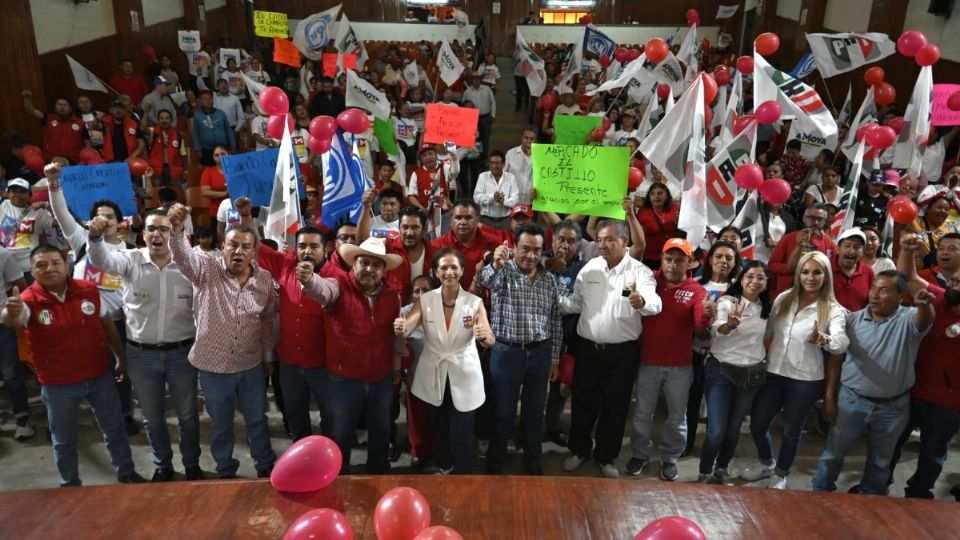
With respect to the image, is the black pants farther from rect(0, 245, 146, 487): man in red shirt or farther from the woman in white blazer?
rect(0, 245, 146, 487): man in red shirt

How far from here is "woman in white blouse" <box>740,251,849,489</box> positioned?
3832 mm

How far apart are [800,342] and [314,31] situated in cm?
827

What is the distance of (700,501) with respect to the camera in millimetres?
2664

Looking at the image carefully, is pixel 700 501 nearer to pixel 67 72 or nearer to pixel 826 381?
pixel 826 381

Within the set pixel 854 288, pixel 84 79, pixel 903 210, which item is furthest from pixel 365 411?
pixel 84 79

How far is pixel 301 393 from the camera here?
14.4ft

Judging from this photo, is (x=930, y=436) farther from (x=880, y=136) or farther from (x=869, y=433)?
(x=880, y=136)

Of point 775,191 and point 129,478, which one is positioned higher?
point 775,191

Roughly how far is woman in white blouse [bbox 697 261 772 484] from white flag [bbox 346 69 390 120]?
15.3ft

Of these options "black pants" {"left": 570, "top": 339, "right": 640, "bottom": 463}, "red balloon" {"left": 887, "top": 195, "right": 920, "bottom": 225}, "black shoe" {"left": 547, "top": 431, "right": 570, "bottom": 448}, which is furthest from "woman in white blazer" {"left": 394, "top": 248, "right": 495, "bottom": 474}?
"red balloon" {"left": 887, "top": 195, "right": 920, "bottom": 225}

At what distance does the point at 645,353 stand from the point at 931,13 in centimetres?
873

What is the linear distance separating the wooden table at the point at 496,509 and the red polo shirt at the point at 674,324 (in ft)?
4.74

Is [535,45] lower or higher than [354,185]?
higher

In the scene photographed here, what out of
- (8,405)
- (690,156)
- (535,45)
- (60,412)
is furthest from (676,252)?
(535,45)
